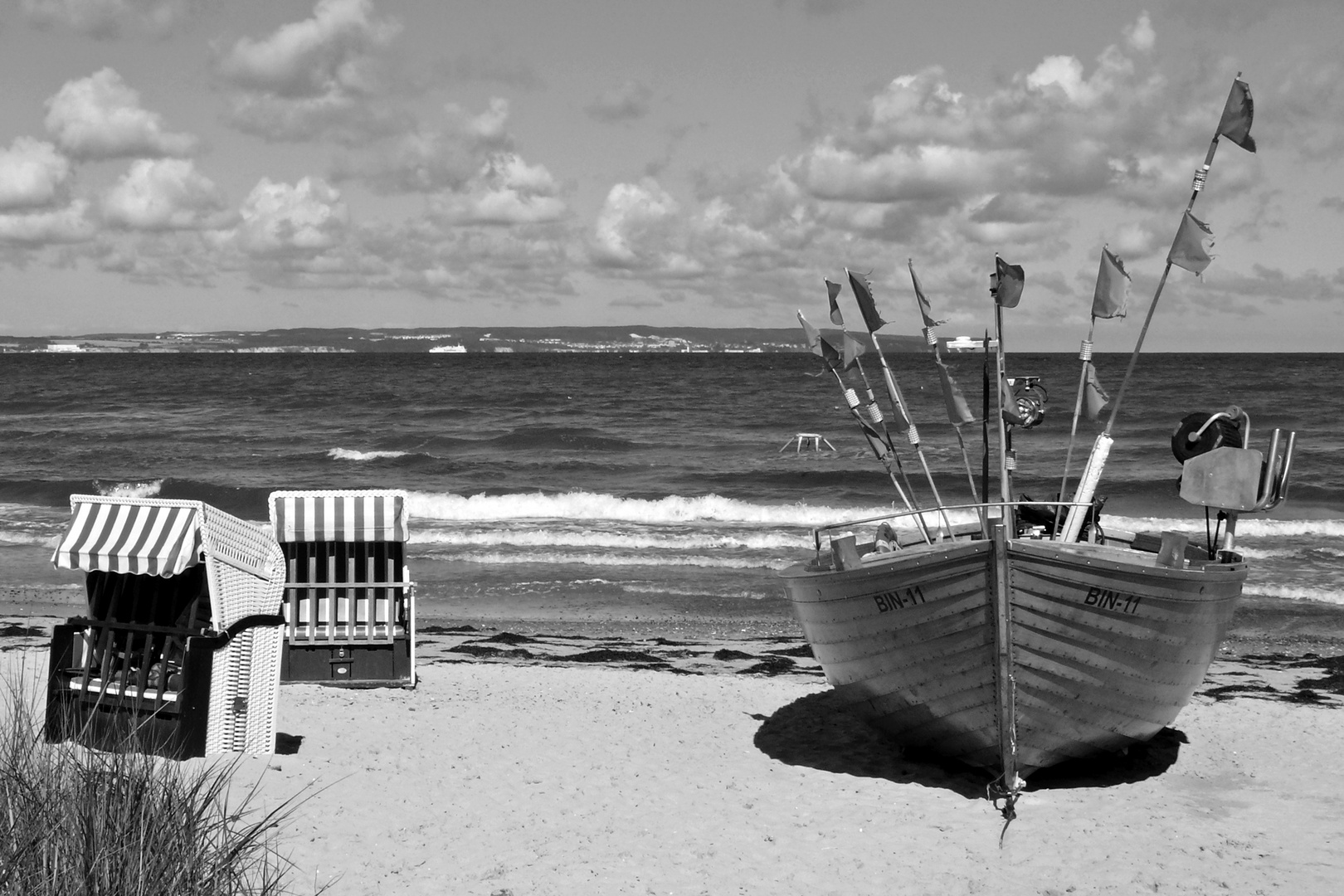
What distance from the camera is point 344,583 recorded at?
10641 millimetres

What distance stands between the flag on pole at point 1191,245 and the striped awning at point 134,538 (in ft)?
19.6

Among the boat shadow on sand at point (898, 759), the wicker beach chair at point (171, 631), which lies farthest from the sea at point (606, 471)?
the wicker beach chair at point (171, 631)

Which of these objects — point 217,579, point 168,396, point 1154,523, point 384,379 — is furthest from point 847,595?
point 384,379

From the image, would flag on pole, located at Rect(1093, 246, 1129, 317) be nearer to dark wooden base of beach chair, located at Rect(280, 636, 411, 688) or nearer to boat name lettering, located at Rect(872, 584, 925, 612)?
boat name lettering, located at Rect(872, 584, 925, 612)

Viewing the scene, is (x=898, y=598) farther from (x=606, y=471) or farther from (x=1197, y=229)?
(x=606, y=471)

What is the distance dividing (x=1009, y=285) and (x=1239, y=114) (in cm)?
171

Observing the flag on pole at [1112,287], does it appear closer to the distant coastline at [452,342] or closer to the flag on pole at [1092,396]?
the flag on pole at [1092,396]

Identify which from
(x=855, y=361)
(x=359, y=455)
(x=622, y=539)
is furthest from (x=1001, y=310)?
(x=359, y=455)

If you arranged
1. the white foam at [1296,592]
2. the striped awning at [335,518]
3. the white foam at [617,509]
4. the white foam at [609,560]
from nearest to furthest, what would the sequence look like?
1. the striped awning at [335,518]
2. the white foam at [1296,592]
3. the white foam at [609,560]
4. the white foam at [617,509]

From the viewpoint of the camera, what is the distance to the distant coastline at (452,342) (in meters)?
156

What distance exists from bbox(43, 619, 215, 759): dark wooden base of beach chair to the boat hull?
3.74 metres

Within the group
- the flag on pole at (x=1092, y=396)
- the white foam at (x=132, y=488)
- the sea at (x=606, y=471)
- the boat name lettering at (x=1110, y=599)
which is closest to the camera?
the boat name lettering at (x=1110, y=599)

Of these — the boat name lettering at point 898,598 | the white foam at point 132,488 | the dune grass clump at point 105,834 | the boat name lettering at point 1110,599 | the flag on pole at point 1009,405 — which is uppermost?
the flag on pole at point 1009,405

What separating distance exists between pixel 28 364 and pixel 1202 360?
308ft
